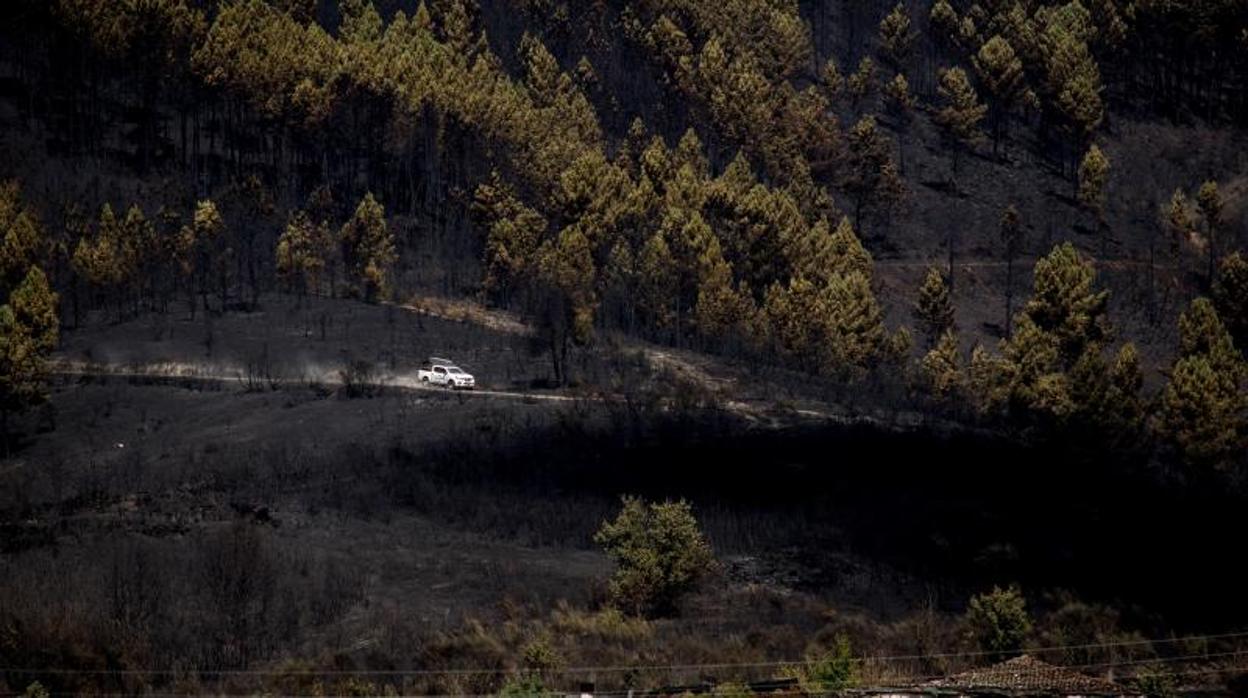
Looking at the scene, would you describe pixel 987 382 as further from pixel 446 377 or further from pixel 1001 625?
pixel 1001 625

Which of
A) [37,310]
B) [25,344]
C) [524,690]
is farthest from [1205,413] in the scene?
[37,310]

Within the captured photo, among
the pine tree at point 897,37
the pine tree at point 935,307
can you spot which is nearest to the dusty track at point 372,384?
the pine tree at point 935,307

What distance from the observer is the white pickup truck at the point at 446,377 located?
73.1 metres

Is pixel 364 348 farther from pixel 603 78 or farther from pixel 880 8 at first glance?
pixel 880 8

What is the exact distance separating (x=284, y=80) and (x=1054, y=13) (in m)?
73.4

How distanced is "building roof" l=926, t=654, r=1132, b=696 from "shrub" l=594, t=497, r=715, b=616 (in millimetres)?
10990

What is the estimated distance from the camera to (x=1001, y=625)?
38.3 metres

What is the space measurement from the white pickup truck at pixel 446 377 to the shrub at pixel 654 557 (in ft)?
94.8

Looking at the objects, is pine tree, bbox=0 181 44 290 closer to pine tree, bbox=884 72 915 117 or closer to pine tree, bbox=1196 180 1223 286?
pine tree, bbox=884 72 915 117

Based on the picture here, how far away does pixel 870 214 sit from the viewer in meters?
117

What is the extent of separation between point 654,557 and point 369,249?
53.1 m

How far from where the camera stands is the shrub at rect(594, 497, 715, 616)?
1682 inches

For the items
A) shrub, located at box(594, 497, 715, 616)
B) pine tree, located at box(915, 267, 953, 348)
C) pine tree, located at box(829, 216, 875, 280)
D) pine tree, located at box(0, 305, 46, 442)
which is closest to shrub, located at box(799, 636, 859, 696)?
shrub, located at box(594, 497, 715, 616)

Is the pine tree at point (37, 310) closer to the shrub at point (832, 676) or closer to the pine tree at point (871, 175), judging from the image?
the shrub at point (832, 676)
